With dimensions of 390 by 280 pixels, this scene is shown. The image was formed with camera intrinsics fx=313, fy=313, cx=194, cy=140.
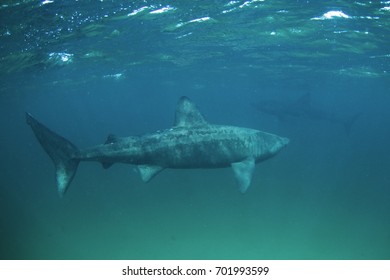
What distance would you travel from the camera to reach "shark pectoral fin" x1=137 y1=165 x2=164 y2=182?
10516 millimetres

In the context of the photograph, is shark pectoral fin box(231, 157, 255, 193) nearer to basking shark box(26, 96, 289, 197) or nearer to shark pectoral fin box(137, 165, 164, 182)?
basking shark box(26, 96, 289, 197)

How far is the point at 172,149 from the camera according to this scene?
34.8 feet

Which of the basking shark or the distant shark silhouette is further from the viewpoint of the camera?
the distant shark silhouette

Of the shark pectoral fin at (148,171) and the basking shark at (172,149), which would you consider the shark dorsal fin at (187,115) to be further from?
the shark pectoral fin at (148,171)

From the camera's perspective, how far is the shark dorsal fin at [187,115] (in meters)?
11.3

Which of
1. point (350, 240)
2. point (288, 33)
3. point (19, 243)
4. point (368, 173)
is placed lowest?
point (368, 173)

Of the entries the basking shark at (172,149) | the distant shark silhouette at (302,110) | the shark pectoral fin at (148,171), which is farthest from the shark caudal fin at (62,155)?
the distant shark silhouette at (302,110)

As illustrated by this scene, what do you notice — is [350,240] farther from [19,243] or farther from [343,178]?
[19,243]

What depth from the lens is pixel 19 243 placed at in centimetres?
1686

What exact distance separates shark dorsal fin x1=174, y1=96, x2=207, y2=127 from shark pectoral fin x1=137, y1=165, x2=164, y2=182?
6.08 feet

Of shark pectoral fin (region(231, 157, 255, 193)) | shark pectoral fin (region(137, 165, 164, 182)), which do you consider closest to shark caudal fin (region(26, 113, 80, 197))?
shark pectoral fin (region(137, 165, 164, 182))

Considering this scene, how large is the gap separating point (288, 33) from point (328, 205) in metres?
12.2

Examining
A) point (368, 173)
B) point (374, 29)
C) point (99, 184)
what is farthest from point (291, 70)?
point (99, 184)
